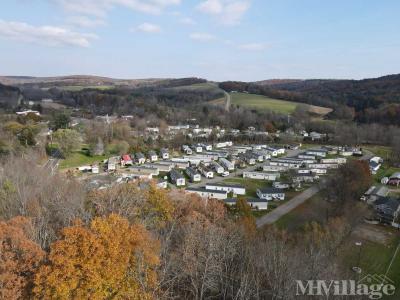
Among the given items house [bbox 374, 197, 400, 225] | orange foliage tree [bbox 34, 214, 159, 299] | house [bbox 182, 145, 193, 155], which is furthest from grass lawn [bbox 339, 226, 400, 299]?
house [bbox 182, 145, 193, 155]

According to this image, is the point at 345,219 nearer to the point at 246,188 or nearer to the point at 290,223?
the point at 290,223

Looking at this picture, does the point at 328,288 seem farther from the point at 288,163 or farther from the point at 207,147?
the point at 207,147

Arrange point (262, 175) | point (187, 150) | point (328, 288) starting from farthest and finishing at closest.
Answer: point (187, 150)
point (262, 175)
point (328, 288)

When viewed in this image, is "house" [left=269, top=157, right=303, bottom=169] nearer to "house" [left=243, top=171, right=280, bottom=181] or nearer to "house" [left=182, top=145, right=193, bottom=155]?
"house" [left=243, top=171, right=280, bottom=181]

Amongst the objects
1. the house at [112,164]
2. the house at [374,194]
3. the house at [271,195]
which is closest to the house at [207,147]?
the house at [112,164]


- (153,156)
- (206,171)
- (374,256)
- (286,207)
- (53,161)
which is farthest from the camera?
(153,156)

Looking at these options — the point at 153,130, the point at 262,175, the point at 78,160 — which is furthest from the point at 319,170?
the point at 153,130

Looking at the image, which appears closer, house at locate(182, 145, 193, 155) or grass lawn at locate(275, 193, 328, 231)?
grass lawn at locate(275, 193, 328, 231)

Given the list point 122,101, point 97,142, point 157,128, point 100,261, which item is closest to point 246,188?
point 97,142
